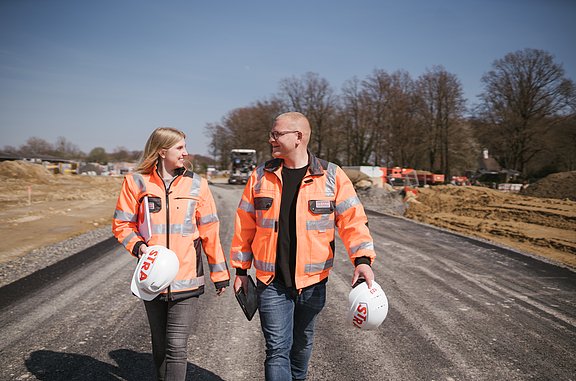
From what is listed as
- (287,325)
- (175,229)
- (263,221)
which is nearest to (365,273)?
(287,325)

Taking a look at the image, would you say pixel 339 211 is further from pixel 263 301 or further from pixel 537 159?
pixel 537 159

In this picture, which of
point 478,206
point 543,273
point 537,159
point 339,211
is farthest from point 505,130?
point 339,211

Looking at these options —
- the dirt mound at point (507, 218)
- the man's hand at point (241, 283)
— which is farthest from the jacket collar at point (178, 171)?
the dirt mound at point (507, 218)

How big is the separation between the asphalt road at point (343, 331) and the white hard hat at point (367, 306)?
1.06 metres

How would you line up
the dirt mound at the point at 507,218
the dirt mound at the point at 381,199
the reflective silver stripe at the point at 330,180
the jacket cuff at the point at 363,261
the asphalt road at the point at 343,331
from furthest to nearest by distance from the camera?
the dirt mound at the point at 381,199, the dirt mound at the point at 507,218, the asphalt road at the point at 343,331, the reflective silver stripe at the point at 330,180, the jacket cuff at the point at 363,261

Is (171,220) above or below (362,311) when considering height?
above

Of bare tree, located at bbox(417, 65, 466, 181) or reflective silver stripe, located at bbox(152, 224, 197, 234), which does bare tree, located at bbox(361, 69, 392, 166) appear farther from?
reflective silver stripe, located at bbox(152, 224, 197, 234)

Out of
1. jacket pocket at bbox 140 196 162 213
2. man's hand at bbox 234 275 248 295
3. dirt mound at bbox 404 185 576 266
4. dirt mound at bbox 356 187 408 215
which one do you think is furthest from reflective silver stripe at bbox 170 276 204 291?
dirt mound at bbox 356 187 408 215

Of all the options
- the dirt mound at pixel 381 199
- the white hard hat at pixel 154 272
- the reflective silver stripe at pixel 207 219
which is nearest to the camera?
the white hard hat at pixel 154 272

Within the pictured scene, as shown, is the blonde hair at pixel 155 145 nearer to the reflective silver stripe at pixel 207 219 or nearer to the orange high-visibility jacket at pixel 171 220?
the orange high-visibility jacket at pixel 171 220

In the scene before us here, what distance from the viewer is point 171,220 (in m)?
2.34

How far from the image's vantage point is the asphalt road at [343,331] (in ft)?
10.1

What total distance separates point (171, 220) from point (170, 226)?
0.04 meters

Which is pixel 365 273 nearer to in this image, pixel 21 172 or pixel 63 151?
pixel 21 172
